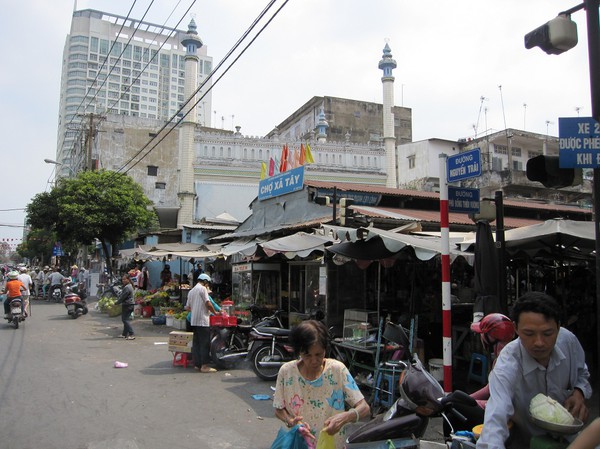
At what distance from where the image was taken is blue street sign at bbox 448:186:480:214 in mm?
5570

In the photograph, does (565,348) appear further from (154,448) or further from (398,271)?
(398,271)

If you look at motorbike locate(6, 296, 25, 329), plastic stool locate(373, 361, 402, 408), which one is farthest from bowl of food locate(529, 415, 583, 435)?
motorbike locate(6, 296, 25, 329)

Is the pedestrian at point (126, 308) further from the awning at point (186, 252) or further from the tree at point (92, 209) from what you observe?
the tree at point (92, 209)

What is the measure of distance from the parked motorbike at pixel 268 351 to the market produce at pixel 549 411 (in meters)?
5.84

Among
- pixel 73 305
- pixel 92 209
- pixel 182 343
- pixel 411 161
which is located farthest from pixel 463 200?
pixel 411 161

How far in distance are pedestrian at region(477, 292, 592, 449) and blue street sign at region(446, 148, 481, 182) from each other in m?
2.75

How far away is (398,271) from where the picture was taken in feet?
35.6

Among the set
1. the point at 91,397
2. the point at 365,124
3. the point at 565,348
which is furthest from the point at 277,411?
the point at 365,124

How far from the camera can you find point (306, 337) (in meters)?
2.97

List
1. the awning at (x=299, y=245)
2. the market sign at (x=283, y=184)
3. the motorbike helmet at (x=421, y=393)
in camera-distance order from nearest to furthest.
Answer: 1. the motorbike helmet at (x=421, y=393)
2. the awning at (x=299, y=245)
3. the market sign at (x=283, y=184)

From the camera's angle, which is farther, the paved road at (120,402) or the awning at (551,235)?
the awning at (551,235)

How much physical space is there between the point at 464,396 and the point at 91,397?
548cm

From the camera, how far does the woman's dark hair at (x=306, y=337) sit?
2.97 meters

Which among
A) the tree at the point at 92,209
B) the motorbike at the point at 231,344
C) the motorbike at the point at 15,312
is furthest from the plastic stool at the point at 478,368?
the tree at the point at 92,209
